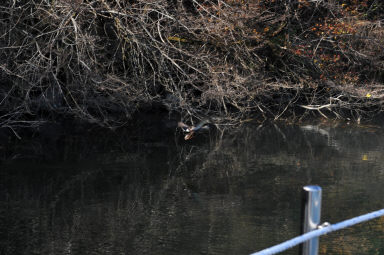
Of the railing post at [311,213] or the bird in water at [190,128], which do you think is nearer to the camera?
the railing post at [311,213]

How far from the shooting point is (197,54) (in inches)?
444

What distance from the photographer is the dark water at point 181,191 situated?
5656 mm

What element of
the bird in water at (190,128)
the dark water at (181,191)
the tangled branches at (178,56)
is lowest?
the dark water at (181,191)

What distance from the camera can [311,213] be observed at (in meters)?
3.06

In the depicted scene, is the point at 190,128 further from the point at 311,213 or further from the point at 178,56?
Answer: the point at 311,213

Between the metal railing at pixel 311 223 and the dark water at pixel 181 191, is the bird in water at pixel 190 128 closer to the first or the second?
the dark water at pixel 181 191

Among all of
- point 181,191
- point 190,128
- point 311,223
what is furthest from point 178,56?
point 311,223

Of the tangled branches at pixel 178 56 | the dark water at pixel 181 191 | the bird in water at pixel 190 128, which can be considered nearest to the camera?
the dark water at pixel 181 191

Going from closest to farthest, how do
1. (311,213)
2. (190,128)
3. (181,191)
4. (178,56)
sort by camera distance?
1. (311,213)
2. (181,191)
3. (190,128)
4. (178,56)

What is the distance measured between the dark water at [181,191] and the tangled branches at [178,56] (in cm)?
81

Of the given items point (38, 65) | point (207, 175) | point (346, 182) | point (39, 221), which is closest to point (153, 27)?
point (38, 65)

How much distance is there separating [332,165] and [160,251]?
4.33 meters

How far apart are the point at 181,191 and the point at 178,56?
4.75 metres


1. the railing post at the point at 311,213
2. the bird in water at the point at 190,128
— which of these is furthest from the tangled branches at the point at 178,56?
the railing post at the point at 311,213
